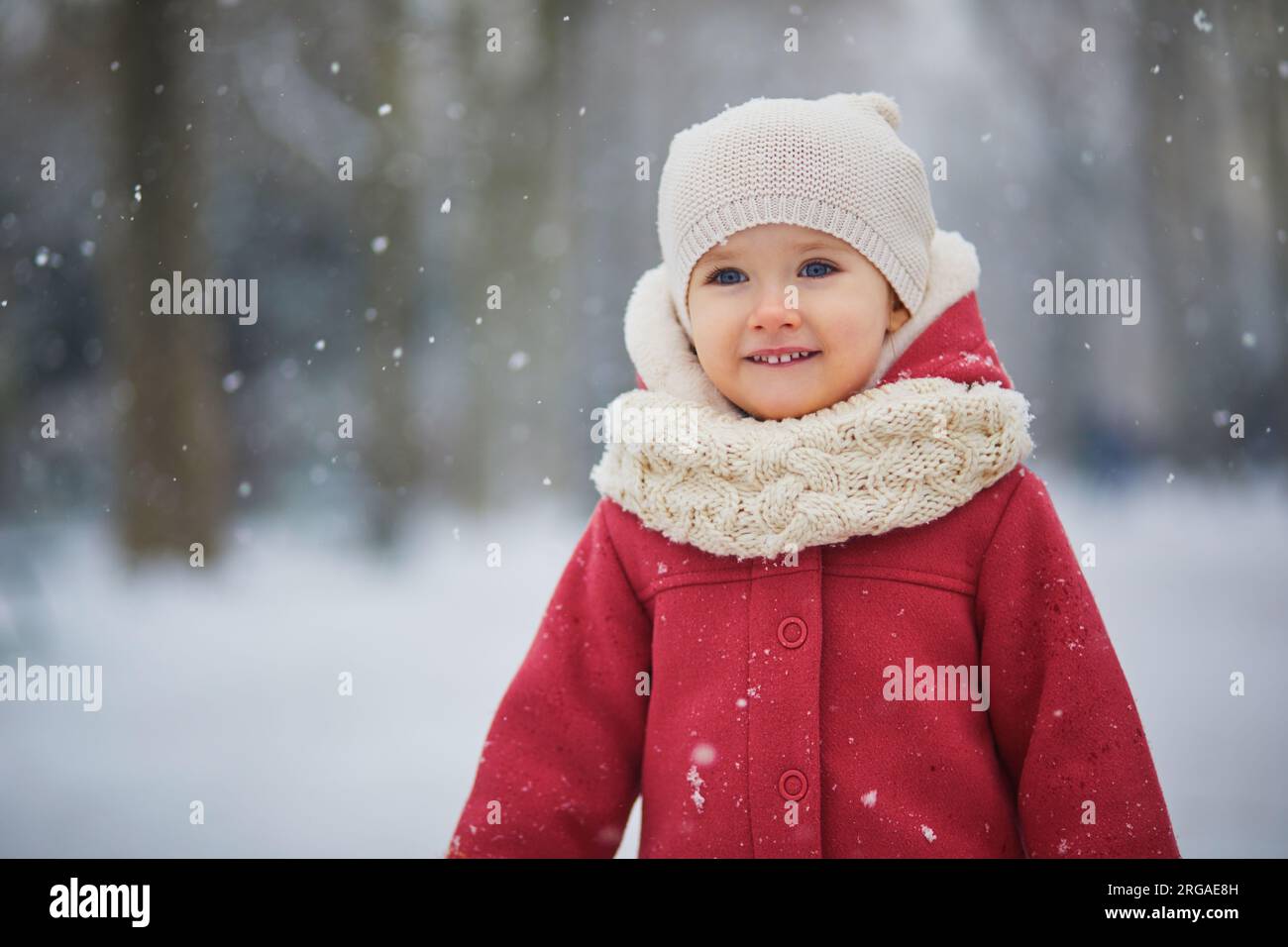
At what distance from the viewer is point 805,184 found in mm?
1309

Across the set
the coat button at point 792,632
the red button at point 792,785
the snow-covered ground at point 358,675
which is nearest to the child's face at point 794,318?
the coat button at point 792,632

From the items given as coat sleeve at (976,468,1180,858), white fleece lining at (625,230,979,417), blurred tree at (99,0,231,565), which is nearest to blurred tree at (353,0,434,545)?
blurred tree at (99,0,231,565)

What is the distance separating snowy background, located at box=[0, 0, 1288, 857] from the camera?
10.4ft

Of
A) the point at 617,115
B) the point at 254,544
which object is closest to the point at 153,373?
the point at 254,544

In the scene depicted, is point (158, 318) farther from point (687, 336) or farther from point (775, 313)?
point (775, 313)

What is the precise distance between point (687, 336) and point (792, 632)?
474 mm

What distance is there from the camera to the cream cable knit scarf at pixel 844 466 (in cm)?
125

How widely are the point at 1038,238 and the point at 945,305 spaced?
126 inches

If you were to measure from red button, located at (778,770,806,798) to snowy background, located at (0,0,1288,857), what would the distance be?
1632mm

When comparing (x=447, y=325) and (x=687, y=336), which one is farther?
(x=447, y=325)

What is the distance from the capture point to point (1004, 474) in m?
1.29

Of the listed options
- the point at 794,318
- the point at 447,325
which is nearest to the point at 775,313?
the point at 794,318

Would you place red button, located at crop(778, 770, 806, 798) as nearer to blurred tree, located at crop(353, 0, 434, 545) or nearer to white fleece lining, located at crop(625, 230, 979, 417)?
white fleece lining, located at crop(625, 230, 979, 417)

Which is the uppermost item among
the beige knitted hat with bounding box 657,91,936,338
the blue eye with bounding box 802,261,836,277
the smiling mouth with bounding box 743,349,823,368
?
the beige knitted hat with bounding box 657,91,936,338
